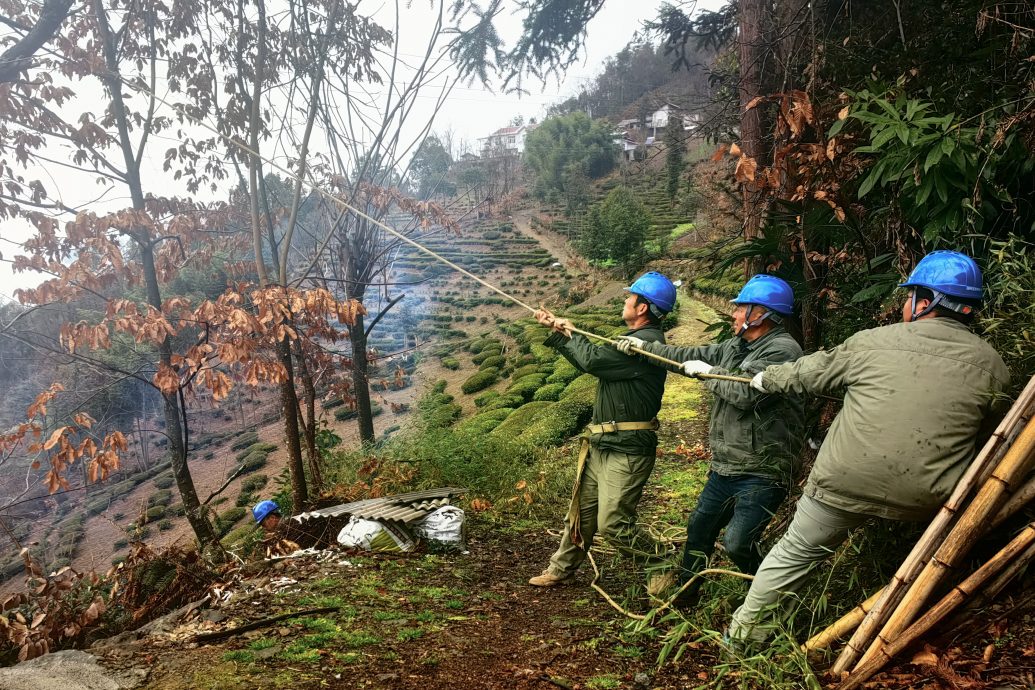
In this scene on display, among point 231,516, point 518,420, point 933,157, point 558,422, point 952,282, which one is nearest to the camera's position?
point 952,282

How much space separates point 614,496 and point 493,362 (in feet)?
21.2

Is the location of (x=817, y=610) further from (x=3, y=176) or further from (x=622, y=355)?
(x=3, y=176)

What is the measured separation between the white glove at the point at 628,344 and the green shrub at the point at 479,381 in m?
6.28

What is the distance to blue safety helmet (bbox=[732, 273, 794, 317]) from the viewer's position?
2814 millimetres

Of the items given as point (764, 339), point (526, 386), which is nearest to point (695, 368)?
point (764, 339)

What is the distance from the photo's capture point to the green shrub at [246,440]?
29.1 feet

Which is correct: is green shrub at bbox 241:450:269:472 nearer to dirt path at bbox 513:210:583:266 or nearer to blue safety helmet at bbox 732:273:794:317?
dirt path at bbox 513:210:583:266

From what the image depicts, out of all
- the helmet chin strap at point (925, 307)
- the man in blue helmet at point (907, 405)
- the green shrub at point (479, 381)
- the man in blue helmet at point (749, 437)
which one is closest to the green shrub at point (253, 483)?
the green shrub at point (479, 381)

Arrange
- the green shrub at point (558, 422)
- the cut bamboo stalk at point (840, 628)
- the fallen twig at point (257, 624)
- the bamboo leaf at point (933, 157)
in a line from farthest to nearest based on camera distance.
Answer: the green shrub at point (558, 422)
the fallen twig at point (257, 624)
the bamboo leaf at point (933, 157)
the cut bamboo stalk at point (840, 628)

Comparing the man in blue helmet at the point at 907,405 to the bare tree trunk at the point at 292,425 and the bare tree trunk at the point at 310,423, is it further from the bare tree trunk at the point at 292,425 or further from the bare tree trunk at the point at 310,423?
the bare tree trunk at the point at 310,423

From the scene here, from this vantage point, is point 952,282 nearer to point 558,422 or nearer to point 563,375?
point 558,422

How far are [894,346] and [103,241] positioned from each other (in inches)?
217

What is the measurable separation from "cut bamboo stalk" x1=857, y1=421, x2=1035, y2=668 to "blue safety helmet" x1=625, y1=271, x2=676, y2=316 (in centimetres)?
171

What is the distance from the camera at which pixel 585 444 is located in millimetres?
3490
